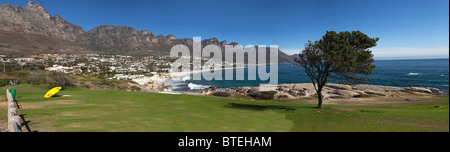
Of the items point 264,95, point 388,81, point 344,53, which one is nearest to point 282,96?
point 264,95

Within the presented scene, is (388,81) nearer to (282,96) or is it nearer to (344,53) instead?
(282,96)

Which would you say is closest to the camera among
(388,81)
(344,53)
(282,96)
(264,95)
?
(344,53)

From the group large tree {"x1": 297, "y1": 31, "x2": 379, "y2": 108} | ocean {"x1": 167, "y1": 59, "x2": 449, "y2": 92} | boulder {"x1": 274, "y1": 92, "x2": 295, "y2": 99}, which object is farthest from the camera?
ocean {"x1": 167, "y1": 59, "x2": 449, "y2": 92}

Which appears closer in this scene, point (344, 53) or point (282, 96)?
point (344, 53)

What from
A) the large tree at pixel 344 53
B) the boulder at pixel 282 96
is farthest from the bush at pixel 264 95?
the large tree at pixel 344 53

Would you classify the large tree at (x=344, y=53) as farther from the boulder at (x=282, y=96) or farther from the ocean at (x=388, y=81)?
the ocean at (x=388, y=81)

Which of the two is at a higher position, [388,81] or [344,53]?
[344,53]

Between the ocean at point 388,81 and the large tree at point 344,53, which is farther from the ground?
the large tree at point 344,53

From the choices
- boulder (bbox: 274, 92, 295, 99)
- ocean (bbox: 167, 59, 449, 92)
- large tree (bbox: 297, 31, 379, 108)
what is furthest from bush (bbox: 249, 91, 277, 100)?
ocean (bbox: 167, 59, 449, 92)

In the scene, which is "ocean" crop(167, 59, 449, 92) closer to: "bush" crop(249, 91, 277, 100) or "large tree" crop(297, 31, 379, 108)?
"bush" crop(249, 91, 277, 100)

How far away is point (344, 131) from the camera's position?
1047 cm

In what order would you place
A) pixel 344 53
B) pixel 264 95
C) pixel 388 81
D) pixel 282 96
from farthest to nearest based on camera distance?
pixel 388 81, pixel 264 95, pixel 282 96, pixel 344 53
